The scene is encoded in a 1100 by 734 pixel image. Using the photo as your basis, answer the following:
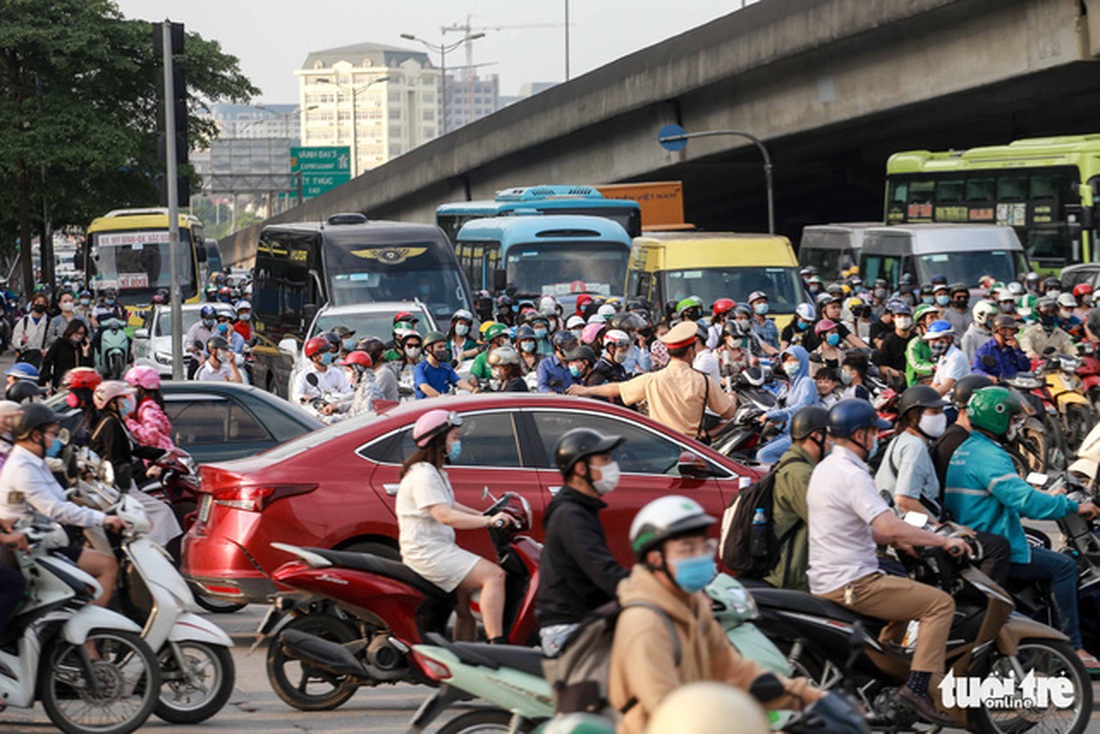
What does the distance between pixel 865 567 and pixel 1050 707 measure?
1097 mm

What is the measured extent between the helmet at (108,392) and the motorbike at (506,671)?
494cm

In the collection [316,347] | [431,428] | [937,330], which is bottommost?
[316,347]

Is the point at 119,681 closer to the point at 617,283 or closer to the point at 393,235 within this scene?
the point at 393,235

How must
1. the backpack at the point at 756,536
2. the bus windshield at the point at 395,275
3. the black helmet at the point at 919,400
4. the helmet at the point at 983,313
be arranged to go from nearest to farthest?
the backpack at the point at 756,536, the black helmet at the point at 919,400, the helmet at the point at 983,313, the bus windshield at the point at 395,275

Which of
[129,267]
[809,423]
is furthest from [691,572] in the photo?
[129,267]

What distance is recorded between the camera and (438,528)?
8.94 m

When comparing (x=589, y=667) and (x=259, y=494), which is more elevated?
(x=589, y=667)

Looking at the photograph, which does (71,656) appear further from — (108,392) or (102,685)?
(108,392)

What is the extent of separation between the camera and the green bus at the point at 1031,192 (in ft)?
112

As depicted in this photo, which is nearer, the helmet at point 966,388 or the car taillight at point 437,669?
the car taillight at point 437,669

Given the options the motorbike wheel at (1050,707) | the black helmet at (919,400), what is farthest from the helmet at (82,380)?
the motorbike wheel at (1050,707)

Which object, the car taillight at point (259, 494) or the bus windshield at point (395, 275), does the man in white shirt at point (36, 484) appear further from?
the bus windshield at point (395, 275)

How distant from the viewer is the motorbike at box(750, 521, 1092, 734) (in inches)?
320

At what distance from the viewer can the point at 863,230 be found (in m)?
36.2
